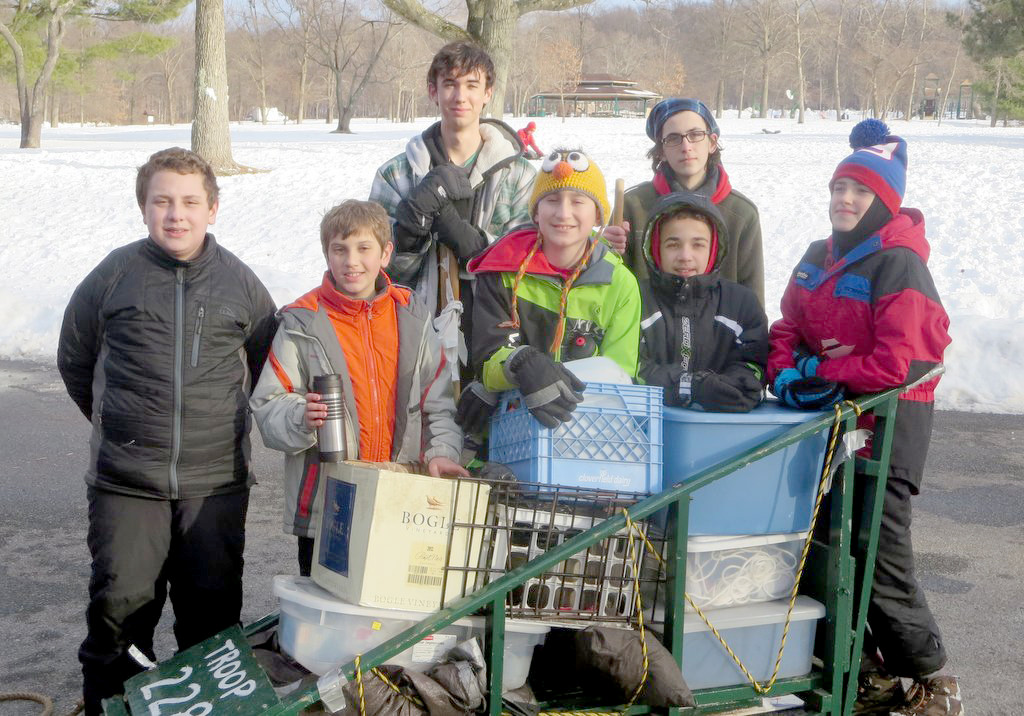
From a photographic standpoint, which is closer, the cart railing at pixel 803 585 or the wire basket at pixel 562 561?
the cart railing at pixel 803 585

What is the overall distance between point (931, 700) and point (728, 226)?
1.95 meters

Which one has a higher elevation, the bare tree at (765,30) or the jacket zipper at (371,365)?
the bare tree at (765,30)

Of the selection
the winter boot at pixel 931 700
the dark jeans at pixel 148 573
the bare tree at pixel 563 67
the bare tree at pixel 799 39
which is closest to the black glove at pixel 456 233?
the dark jeans at pixel 148 573

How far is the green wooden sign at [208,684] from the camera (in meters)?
2.62

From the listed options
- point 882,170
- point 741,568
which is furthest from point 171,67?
point 741,568

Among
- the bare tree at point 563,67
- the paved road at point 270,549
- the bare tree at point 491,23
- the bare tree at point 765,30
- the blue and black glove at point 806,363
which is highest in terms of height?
the bare tree at point 765,30

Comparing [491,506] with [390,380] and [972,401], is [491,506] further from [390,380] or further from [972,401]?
[972,401]

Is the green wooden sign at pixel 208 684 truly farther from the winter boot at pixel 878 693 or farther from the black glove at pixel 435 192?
the winter boot at pixel 878 693

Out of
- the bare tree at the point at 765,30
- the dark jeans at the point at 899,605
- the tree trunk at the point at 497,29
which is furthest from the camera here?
the bare tree at the point at 765,30

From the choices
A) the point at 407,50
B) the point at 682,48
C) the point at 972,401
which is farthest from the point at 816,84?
the point at 972,401

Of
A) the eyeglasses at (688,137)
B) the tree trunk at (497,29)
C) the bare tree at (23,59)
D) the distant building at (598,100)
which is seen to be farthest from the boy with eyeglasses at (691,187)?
the distant building at (598,100)

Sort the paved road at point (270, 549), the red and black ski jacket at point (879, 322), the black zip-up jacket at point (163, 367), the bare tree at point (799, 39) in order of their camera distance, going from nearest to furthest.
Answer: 1. the red and black ski jacket at point (879, 322)
2. the black zip-up jacket at point (163, 367)
3. the paved road at point (270, 549)
4. the bare tree at point (799, 39)

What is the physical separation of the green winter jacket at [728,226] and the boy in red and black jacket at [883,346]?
0.59 metres

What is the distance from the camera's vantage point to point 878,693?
3.52 metres
